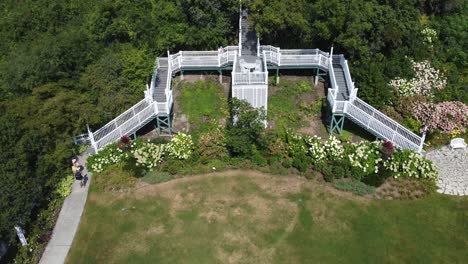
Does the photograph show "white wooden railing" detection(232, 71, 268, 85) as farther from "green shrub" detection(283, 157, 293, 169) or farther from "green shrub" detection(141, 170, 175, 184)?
"green shrub" detection(141, 170, 175, 184)

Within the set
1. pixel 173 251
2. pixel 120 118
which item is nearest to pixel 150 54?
pixel 120 118

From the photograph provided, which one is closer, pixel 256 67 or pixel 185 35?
pixel 256 67

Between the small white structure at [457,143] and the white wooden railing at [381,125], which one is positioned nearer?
the white wooden railing at [381,125]

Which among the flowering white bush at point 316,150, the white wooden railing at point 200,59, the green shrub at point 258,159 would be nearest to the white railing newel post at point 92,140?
the white wooden railing at point 200,59

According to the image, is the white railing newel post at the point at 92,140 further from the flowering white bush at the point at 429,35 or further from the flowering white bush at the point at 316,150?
the flowering white bush at the point at 429,35

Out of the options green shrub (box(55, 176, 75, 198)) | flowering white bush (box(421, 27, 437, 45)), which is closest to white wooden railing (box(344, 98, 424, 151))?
flowering white bush (box(421, 27, 437, 45))

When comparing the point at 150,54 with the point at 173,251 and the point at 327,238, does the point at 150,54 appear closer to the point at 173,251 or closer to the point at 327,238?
the point at 173,251
